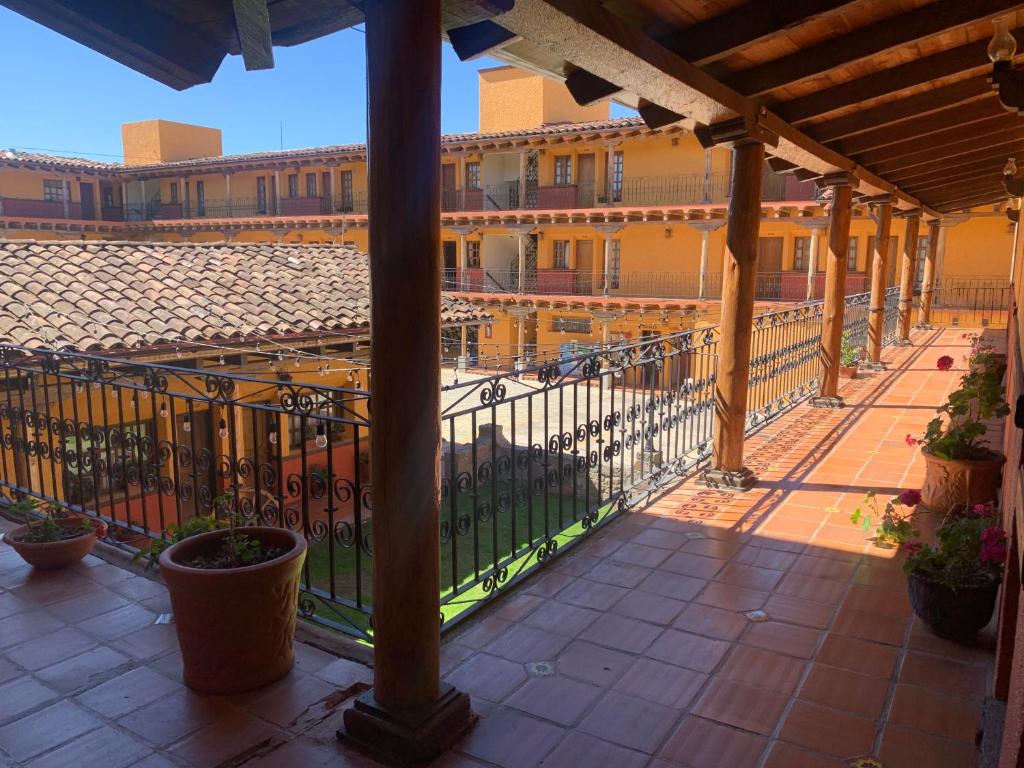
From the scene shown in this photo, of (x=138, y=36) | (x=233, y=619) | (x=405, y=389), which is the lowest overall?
(x=233, y=619)

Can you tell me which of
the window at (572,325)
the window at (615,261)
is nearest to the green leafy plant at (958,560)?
the window at (615,261)

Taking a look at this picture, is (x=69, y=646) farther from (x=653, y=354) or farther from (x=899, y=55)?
(x=899, y=55)

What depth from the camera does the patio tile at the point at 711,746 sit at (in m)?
2.77

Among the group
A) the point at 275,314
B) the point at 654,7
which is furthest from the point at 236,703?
the point at 275,314

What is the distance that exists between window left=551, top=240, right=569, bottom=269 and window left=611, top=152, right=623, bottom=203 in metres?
3.12

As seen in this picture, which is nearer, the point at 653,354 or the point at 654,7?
the point at 654,7

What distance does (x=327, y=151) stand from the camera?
30.7m

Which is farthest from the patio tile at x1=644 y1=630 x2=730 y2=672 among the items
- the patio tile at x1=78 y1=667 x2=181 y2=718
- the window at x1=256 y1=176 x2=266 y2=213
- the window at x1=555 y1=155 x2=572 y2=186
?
the window at x1=256 y1=176 x2=266 y2=213

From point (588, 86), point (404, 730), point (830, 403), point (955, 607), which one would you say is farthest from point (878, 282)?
point (404, 730)

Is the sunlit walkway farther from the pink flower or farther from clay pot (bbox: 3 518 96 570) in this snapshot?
clay pot (bbox: 3 518 96 570)

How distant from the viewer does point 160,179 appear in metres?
39.0

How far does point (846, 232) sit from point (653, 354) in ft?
15.4

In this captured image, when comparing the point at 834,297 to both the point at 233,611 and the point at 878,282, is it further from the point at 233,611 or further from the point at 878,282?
the point at 233,611

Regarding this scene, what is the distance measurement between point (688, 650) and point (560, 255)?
28427 millimetres
